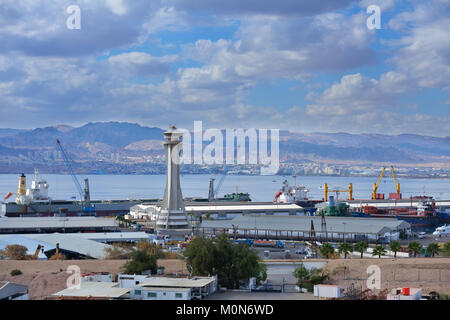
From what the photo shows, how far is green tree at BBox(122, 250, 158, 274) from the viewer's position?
78.8 ft

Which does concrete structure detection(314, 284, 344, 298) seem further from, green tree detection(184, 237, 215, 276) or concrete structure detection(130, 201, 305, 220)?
concrete structure detection(130, 201, 305, 220)

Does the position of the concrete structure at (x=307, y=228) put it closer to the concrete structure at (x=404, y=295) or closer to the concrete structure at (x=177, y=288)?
the concrete structure at (x=177, y=288)

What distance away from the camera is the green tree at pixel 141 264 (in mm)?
24031

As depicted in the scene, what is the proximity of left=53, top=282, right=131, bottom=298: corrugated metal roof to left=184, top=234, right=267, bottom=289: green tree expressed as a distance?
3.77 metres

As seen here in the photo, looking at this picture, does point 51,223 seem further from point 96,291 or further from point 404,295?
point 404,295

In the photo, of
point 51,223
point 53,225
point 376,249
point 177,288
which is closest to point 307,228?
point 376,249

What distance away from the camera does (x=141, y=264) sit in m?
Answer: 24.1

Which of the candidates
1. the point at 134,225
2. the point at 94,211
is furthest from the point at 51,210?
the point at 134,225

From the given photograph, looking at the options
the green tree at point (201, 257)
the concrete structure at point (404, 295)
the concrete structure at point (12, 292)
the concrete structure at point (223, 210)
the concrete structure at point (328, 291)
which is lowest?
the concrete structure at point (328, 291)

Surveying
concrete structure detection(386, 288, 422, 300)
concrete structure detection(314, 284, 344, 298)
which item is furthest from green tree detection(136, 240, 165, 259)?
concrete structure detection(386, 288, 422, 300)

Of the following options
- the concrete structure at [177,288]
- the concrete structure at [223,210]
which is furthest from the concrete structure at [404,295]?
the concrete structure at [223,210]

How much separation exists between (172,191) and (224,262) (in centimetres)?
2387

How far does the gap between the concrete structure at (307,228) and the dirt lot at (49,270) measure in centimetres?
1880
